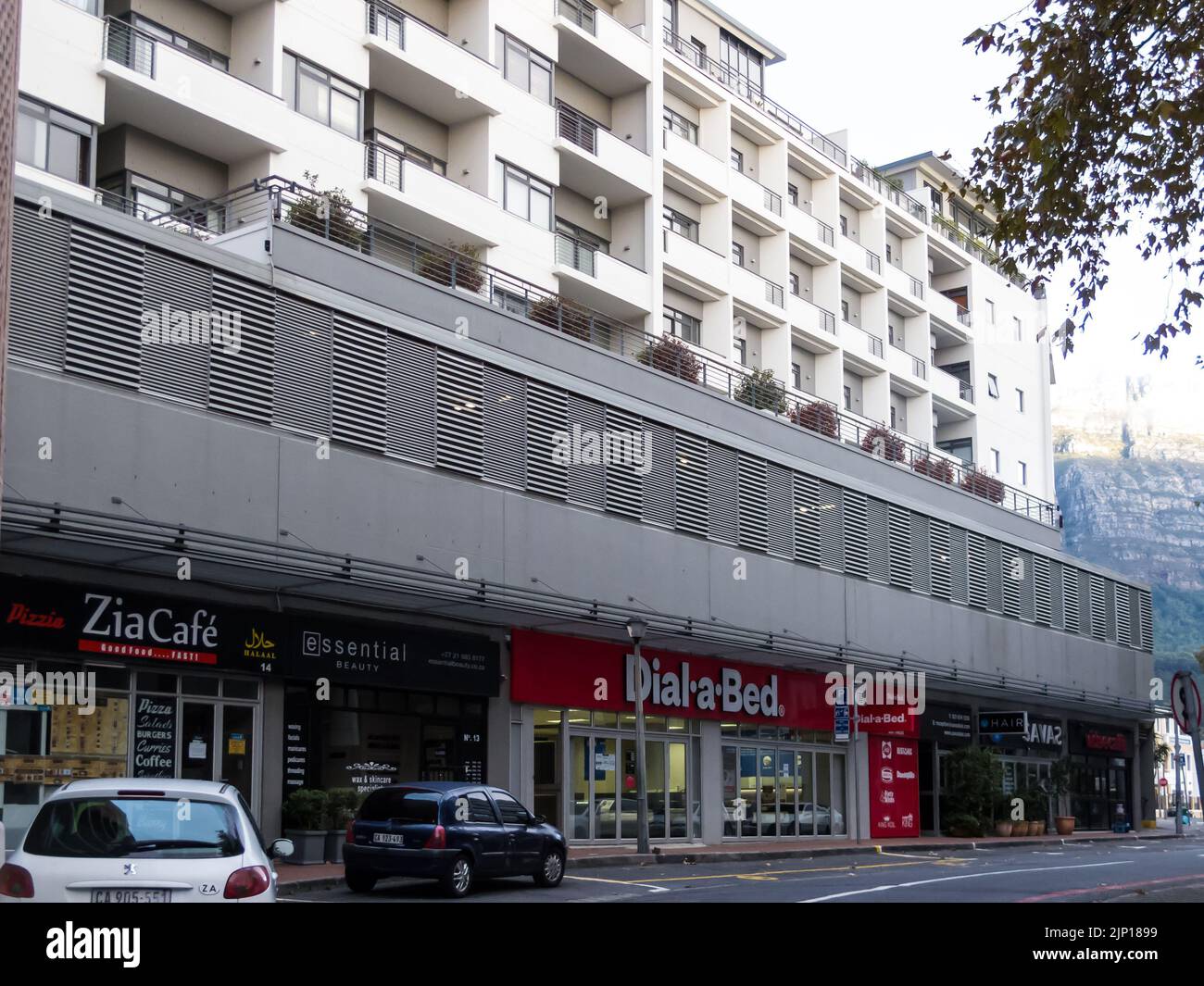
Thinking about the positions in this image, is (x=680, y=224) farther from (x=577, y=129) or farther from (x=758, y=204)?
(x=577, y=129)

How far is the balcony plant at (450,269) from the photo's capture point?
29.4 meters

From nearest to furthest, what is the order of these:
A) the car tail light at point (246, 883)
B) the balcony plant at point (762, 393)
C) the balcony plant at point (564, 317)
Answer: the car tail light at point (246, 883) → the balcony plant at point (564, 317) → the balcony plant at point (762, 393)

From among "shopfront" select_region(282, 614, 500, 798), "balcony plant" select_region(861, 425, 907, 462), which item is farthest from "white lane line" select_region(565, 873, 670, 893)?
"balcony plant" select_region(861, 425, 907, 462)

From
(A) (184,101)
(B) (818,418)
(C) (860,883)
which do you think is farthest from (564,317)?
(C) (860,883)

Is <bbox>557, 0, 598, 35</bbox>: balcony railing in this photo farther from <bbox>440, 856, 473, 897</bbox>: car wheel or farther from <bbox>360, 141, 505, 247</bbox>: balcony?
<bbox>440, 856, 473, 897</bbox>: car wheel

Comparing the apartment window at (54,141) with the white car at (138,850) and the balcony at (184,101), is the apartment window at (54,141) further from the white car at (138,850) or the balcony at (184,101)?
the white car at (138,850)

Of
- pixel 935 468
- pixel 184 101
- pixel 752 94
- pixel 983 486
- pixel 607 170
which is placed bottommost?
pixel 983 486

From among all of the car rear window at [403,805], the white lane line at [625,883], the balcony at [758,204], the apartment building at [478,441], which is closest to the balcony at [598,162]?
the apartment building at [478,441]

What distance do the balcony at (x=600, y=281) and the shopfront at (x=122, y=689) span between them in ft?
58.6

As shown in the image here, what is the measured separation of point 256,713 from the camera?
76.3ft

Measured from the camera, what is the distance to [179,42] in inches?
1205

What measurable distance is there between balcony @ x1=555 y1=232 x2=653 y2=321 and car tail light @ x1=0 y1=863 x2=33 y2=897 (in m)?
29.5

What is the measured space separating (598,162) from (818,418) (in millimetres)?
9352
